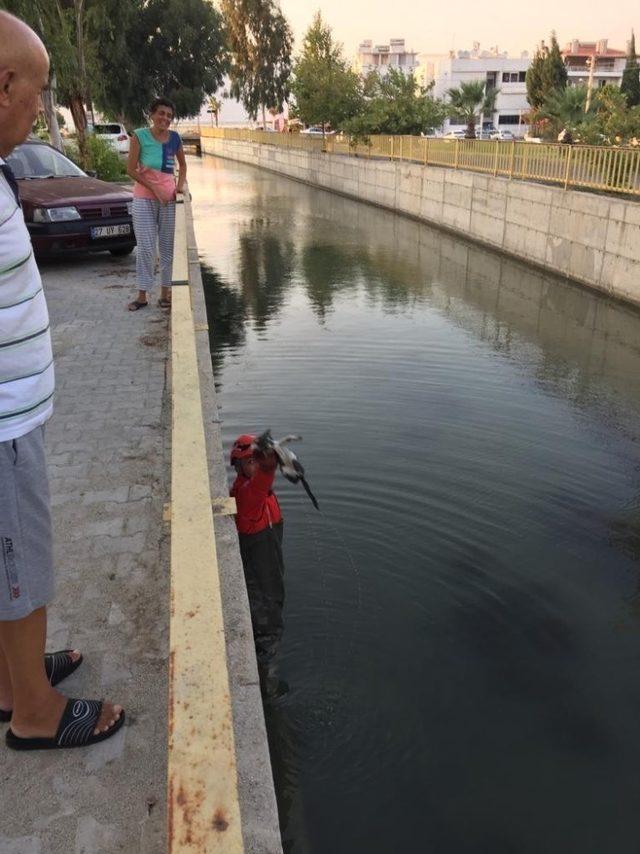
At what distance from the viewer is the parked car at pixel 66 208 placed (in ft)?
32.8

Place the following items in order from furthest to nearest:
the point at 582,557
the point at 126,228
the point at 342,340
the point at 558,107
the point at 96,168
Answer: the point at 558,107 → the point at 96,168 → the point at 126,228 → the point at 342,340 → the point at 582,557

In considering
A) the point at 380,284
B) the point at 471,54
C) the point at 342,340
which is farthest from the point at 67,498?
the point at 471,54

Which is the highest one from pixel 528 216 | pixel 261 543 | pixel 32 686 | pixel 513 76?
pixel 513 76

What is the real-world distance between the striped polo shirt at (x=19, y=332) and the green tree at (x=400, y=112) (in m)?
26.0

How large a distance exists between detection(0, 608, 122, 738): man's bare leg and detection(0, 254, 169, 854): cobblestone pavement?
85mm

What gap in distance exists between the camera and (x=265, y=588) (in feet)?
12.1

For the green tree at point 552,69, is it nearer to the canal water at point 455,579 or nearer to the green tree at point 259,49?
the green tree at point 259,49

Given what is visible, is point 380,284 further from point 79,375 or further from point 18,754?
point 18,754

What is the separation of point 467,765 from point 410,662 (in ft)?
2.21

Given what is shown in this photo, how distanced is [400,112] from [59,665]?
26.7 meters

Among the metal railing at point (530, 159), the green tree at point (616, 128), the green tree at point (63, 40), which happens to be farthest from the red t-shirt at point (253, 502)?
the green tree at point (616, 128)

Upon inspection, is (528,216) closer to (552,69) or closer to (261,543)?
(261,543)

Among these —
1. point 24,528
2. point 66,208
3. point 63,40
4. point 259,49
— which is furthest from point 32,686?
point 259,49

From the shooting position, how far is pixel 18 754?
2.38 meters
